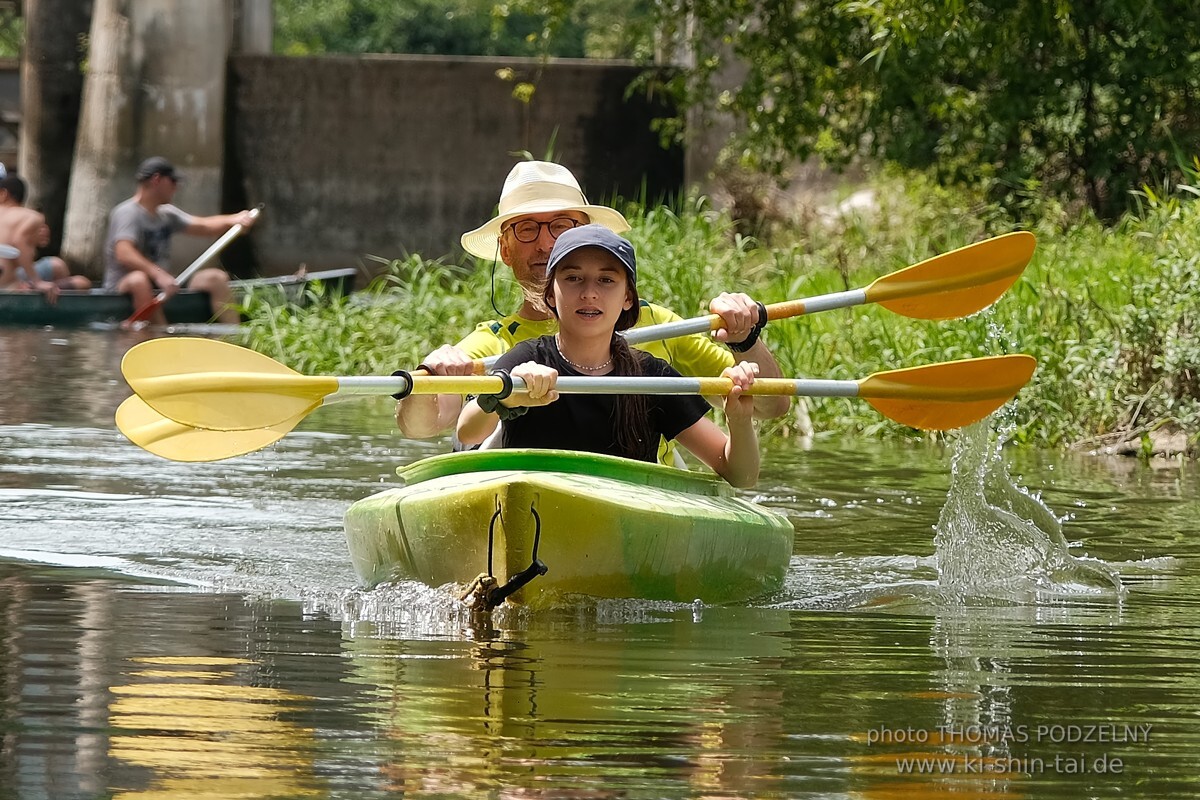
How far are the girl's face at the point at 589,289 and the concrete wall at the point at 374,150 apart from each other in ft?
46.3

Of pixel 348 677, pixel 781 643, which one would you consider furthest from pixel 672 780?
pixel 781 643

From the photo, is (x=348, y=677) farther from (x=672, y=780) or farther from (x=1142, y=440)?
(x=1142, y=440)

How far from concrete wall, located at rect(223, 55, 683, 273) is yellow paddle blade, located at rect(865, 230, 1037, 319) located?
41.9 ft

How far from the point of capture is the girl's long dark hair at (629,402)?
4.56 m

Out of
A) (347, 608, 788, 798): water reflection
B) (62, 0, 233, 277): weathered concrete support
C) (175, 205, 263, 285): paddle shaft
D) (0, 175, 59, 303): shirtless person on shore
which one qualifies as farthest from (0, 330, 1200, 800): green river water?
(62, 0, 233, 277): weathered concrete support

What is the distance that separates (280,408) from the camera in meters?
4.63

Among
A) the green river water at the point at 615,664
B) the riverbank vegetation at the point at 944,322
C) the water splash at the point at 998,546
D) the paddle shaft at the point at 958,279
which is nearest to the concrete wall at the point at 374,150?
the riverbank vegetation at the point at 944,322

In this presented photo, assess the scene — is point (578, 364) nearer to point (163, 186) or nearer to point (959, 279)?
point (959, 279)

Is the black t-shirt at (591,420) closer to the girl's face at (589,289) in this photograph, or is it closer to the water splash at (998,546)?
the girl's face at (589,289)

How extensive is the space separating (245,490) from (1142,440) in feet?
12.4

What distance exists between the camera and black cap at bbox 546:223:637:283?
14.1 ft

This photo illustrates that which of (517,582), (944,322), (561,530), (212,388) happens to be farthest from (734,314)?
(944,322)

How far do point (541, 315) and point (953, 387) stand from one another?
113 cm

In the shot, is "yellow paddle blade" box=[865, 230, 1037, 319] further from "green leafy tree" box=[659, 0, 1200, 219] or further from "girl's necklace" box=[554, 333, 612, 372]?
"green leafy tree" box=[659, 0, 1200, 219]
